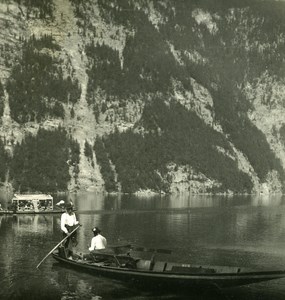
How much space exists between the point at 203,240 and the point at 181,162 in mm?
131400

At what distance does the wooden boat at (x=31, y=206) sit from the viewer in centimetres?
9650

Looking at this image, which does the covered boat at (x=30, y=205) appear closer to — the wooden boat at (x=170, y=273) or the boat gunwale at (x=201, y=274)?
the wooden boat at (x=170, y=273)

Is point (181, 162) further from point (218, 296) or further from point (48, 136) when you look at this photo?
point (218, 296)

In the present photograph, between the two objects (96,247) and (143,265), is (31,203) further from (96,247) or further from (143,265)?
(143,265)

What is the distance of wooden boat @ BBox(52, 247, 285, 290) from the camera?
3556 centimetres

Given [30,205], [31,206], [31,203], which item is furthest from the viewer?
[31,203]

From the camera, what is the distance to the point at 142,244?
62031 mm

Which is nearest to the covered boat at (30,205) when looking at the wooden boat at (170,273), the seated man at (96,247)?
the seated man at (96,247)

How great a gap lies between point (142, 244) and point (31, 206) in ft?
141

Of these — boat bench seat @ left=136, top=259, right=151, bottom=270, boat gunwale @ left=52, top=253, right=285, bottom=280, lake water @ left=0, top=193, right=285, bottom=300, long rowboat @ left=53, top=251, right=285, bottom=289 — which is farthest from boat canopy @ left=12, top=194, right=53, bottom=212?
boat gunwale @ left=52, top=253, right=285, bottom=280

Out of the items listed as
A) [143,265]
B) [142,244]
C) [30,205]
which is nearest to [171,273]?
[143,265]

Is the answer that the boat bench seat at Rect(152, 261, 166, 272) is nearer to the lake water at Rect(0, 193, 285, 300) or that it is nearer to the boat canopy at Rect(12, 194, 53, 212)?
the lake water at Rect(0, 193, 285, 300)

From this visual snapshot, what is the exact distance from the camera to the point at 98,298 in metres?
37.0

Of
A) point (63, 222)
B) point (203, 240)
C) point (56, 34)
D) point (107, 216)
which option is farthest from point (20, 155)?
point (63, 222)
